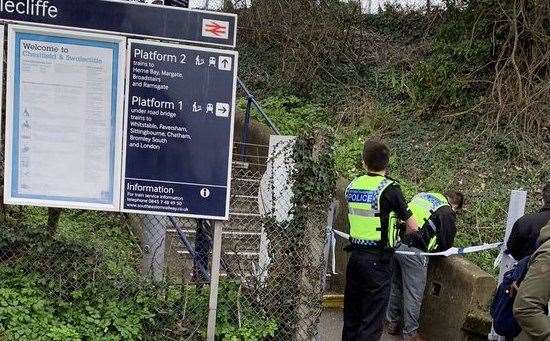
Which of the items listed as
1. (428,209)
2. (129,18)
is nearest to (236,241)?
(428,209)

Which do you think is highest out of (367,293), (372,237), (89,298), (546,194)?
(546,194)

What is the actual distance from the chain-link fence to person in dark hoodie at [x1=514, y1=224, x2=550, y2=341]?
230 cm

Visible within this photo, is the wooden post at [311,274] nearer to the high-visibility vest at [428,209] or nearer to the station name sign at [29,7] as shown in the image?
the high-visibility vest at [428,209]

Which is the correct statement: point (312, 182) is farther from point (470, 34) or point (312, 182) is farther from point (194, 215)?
point (470, 34)

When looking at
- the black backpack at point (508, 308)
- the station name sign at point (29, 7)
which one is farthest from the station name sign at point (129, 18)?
the black backpack at point (508, 308)

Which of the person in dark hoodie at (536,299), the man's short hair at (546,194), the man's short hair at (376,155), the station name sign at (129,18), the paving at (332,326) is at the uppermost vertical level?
the station name sign at (129,18)

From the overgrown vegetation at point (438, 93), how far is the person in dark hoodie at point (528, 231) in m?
1.68

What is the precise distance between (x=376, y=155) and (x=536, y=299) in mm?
2095

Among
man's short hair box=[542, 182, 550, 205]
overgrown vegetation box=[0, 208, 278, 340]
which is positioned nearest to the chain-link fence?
overgrown vegetation box=[0, 208, 278, 340]

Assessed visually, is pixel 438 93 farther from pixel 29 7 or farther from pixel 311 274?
pixel 29 7

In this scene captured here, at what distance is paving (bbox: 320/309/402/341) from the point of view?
5965 millimetres

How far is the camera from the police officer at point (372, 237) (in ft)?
15.9

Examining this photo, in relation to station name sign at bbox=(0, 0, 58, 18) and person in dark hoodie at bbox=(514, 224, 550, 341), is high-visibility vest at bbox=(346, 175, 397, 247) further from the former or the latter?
station name sign at bbox=(0, 0, 58, 18)

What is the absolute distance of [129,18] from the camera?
4.55 meters
